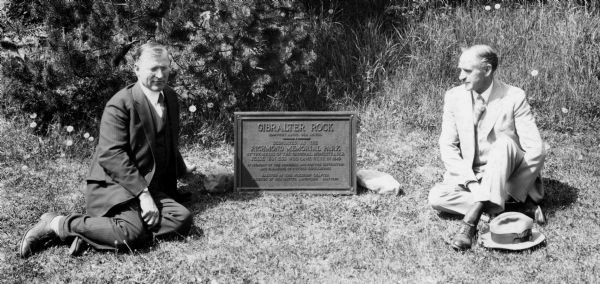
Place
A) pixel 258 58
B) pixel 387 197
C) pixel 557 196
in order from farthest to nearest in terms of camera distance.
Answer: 1. pixel 258 58
2. pixel 387 197
3. pixel 557 196

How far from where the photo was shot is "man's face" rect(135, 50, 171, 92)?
205 inches

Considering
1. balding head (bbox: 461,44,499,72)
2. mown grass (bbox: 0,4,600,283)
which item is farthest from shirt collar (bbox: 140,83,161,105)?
balding head (bbox: 461,44,499,72)

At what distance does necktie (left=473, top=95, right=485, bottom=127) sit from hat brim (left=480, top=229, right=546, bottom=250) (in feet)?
3.21

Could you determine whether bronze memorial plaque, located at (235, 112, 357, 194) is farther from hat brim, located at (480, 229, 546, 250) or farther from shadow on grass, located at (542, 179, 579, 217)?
shadow on grass, located at (542, 179, 579, 217)

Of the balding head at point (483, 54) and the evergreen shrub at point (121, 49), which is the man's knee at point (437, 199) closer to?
the balding head at point (483, 54)

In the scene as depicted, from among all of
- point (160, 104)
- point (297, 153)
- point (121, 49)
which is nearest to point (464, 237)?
point (297, 153)

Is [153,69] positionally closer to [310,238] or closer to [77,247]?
[77,247]

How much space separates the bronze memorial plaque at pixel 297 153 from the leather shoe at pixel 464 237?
4.44 feet

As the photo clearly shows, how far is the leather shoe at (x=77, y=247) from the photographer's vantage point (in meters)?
4.86

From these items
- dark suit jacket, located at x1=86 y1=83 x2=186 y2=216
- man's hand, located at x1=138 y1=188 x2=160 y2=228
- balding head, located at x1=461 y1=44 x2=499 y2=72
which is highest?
balding head, located at x1=461 y1=44 x2=499 y2=72

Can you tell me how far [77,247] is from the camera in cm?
486

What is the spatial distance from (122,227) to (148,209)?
0.24m

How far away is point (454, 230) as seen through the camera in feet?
17.7

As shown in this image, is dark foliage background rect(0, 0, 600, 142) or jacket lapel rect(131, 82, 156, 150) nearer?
jacket lapel rect(131, 82, 156, 150)
